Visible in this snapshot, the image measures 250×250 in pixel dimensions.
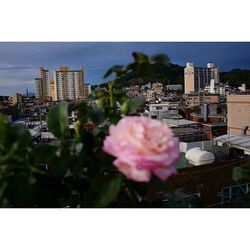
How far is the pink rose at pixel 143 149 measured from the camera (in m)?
0.32

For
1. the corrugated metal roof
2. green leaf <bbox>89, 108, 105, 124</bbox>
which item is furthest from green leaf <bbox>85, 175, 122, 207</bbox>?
the corrugated metal roof

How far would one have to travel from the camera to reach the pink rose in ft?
1.04

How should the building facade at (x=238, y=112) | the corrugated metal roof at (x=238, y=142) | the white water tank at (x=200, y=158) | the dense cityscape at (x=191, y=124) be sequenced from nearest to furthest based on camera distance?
the dense cityscape at (x=191, y=124), the white water tank at (x=200, y=158), the corrugated metal roof at (x=238, y=142), the building facade at (x=238, y=112)

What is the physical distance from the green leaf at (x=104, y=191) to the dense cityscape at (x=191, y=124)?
96 mm

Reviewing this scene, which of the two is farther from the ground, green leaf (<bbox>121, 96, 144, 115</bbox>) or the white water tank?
green leaf (<bbox>121, 96, 144, 115</bbox>)

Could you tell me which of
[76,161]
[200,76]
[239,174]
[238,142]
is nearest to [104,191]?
[76,161]

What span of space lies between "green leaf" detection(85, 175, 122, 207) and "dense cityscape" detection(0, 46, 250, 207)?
0.31ft

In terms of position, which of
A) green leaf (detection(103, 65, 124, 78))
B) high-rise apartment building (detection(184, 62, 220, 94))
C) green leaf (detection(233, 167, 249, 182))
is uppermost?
high-rise apartment building (detection(184, 62, 220, 94))

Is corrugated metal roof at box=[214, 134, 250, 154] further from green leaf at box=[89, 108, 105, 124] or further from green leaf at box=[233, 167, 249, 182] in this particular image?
green leaf at box=[89, 108, 105, 124]

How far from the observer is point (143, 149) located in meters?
0.32

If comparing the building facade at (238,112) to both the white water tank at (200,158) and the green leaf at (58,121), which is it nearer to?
the white water tank at (200,158)

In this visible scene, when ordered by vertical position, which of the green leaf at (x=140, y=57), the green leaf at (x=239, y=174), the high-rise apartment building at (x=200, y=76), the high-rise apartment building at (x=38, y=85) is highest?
the high-rise apartment building at (x=200, y=76)

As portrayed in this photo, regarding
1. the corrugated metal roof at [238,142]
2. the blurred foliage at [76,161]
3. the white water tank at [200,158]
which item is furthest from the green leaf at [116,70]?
the corrugated metal roof at [238,142]

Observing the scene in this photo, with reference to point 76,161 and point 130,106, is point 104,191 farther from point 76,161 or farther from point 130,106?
point 130,106
